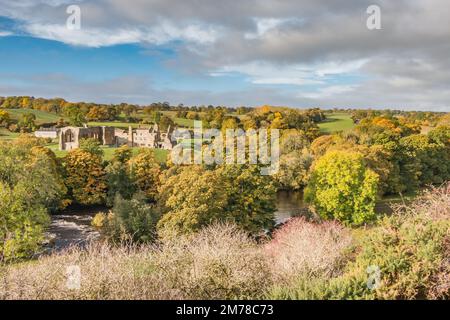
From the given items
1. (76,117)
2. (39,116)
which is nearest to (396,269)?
(76,117)

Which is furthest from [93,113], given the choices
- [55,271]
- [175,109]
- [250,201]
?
[55,271]

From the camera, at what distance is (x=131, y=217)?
89.7 ft

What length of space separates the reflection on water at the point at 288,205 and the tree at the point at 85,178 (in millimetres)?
18137

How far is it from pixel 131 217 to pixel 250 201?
8220mm

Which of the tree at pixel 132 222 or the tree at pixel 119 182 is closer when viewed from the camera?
the tree at pixel 132 222

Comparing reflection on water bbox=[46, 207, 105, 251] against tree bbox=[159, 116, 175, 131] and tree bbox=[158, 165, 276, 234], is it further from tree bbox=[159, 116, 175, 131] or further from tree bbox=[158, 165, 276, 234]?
tree bbox=[159, 116, 175, 131]

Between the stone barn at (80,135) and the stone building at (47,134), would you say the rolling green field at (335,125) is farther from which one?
the stone building at (47,134)

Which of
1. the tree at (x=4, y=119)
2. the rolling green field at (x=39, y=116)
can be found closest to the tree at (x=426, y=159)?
the tree at (x=4, y=119)

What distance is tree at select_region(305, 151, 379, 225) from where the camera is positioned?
32719mm

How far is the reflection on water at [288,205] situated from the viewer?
37.3 meters

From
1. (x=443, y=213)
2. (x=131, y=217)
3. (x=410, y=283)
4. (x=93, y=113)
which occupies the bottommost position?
(x=131, y=217)

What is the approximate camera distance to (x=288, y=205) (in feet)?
142
